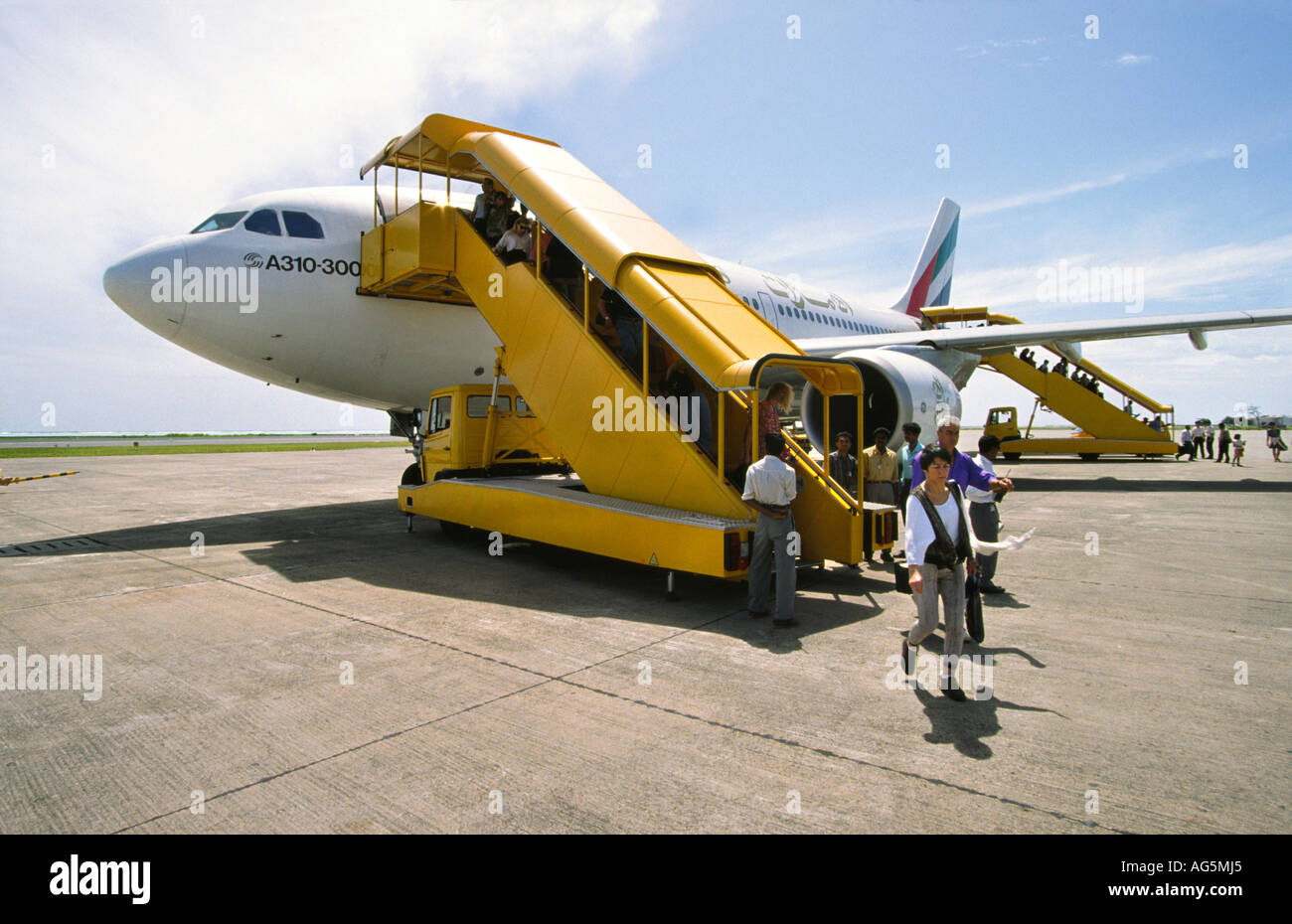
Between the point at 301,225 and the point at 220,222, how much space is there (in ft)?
3.19

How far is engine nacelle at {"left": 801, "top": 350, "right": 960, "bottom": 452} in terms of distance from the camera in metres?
10.4

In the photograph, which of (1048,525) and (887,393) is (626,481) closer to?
(887,393)

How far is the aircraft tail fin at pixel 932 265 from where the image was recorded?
2659 cm

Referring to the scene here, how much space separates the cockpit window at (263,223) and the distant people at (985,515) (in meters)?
8.85

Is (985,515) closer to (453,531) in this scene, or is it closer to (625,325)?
(625,325)

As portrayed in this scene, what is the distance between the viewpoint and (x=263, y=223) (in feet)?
31.1

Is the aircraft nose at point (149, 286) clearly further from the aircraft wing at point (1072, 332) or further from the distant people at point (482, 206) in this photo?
the aircraft wing at point (1072, 332)

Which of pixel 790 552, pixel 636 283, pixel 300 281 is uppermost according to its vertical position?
pixel 300 281

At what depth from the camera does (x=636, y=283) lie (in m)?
6.74

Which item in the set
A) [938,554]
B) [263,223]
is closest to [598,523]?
[938,554]

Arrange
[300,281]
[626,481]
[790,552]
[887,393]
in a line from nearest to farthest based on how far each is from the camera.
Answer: [790,552] < [626,481] < [300,281] < [887,393]

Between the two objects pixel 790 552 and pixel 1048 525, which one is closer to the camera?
pixel 790 552

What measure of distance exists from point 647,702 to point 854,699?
1189mm

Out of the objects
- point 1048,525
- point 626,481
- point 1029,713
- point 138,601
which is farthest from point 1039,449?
point 138,601
